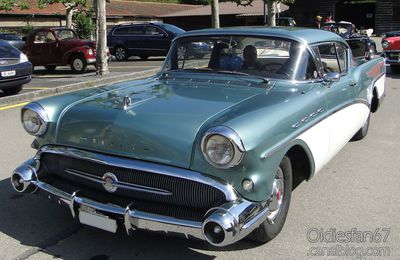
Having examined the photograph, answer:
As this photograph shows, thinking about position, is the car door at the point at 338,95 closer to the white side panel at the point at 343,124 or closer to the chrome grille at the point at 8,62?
the white side panel at the point at 343,124

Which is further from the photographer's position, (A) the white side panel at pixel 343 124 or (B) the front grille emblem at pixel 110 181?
(A) the white side panel at pixel 343 124

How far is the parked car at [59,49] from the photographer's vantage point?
15523mm

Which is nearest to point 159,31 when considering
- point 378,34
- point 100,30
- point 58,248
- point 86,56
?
point 86,56

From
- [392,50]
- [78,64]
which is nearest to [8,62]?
[78,64]

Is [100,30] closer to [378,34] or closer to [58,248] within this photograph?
[58,248]

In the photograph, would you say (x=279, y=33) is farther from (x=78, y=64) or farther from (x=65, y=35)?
(x=65, y=35)

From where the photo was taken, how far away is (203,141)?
3.05 metres

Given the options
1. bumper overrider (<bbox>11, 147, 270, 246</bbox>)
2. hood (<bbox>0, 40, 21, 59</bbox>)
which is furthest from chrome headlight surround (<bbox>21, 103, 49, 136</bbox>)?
hood (<bbox>0, 40, 21, 59</bbox>)

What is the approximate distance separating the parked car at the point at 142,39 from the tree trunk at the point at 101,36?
682 centimetres

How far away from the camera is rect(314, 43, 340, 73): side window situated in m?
4.78

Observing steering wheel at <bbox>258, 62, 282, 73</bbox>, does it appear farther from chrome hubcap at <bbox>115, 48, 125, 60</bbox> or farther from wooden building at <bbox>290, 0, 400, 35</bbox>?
wooden building at <bbox>290, 0, 400, 35</bbox>

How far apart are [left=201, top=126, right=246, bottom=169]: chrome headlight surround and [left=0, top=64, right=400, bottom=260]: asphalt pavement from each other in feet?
2.13

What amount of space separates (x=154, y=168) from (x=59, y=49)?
13.7 meters

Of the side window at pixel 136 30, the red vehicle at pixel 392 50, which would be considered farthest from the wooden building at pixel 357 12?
the red vehicle at pixel 392 50
